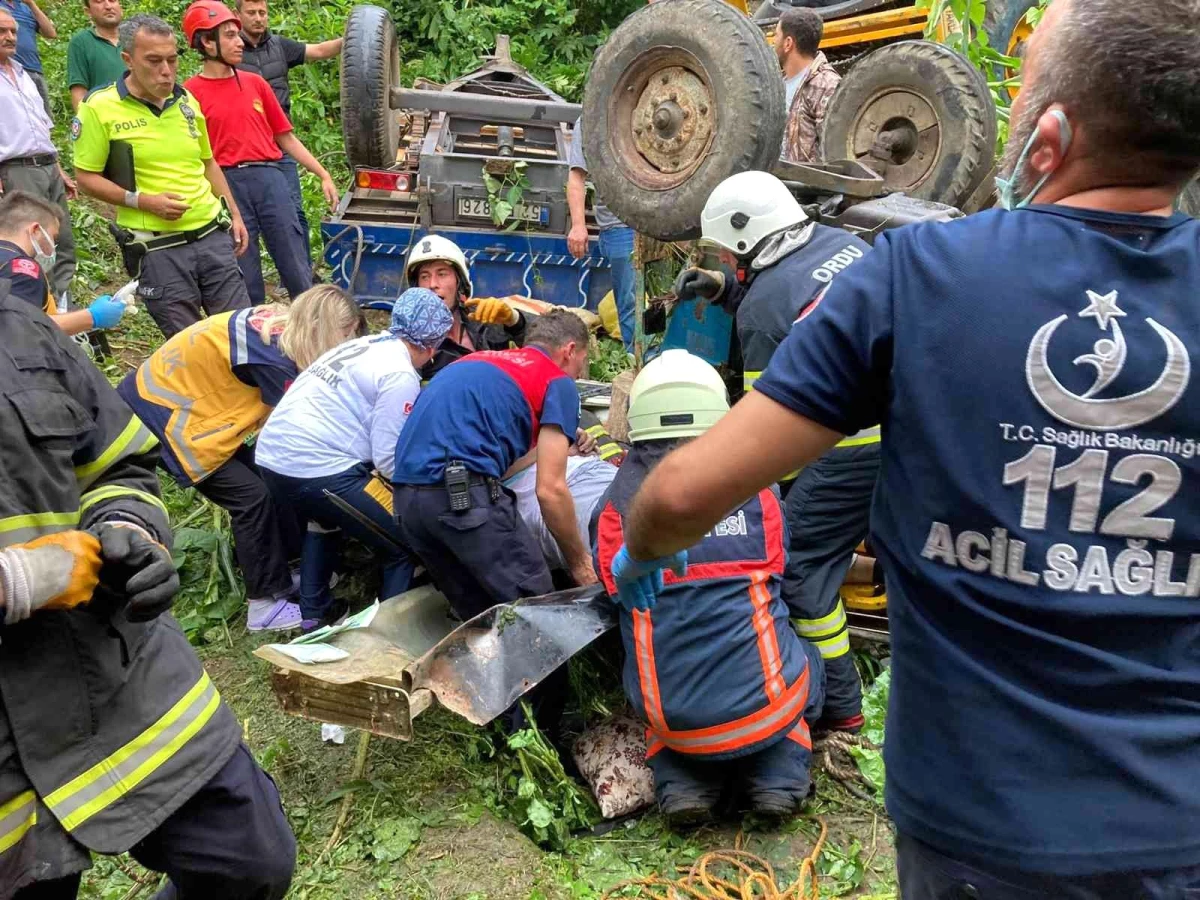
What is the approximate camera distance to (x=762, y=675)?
3156 mm

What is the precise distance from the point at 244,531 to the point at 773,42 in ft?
13.8

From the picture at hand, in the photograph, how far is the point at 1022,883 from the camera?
1250 mm

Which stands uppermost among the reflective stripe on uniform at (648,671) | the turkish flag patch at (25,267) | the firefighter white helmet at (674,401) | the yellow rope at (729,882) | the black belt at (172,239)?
the turkish flag patch at (25,267)

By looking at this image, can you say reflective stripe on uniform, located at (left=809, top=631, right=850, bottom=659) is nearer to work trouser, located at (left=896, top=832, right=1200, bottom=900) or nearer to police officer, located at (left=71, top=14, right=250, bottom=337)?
work trouser, located at (left=896, top=832, right=1200, bottom=900)

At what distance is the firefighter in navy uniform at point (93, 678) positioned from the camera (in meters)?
1.89

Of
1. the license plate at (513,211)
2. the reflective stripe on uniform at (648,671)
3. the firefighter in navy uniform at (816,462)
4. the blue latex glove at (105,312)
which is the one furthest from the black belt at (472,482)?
the license plate at (513,211)

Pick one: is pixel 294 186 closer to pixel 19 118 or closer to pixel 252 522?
pixel 19 118

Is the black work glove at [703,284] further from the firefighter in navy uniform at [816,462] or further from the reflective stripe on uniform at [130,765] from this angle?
the reflective stripe on uniform at [130,765]

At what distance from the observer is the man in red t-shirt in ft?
20.4

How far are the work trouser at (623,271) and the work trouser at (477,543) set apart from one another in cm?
281

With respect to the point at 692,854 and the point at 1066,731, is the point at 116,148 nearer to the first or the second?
the point at 692,854

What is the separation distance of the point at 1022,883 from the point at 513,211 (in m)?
6.39

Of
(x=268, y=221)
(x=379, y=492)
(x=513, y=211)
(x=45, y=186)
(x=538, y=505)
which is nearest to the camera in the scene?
(x=538, y=505)

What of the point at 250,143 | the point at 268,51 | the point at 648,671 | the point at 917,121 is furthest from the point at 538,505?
the point at 268,51
